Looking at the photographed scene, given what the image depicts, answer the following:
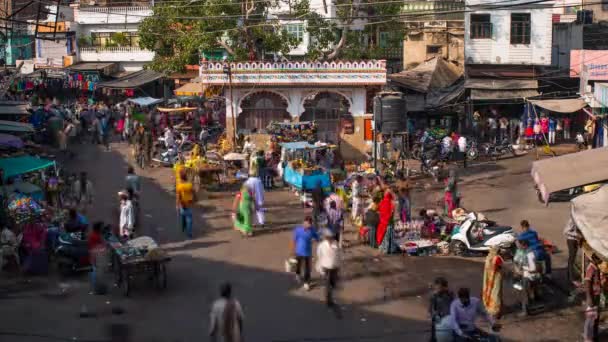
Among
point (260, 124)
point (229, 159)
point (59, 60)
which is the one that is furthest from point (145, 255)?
point (59, 60)

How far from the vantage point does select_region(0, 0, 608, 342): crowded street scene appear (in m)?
12.8

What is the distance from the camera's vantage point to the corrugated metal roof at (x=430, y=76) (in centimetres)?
3616

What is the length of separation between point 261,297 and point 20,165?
8324mm

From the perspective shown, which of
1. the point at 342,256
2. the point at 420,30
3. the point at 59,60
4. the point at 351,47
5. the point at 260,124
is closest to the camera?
the point at 342,256

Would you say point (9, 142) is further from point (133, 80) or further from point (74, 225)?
point (133, 80)

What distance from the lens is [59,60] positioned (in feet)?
165

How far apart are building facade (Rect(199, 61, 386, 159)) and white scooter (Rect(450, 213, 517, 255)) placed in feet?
43.4

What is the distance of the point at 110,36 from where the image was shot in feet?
163

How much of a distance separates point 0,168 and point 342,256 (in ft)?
25.5

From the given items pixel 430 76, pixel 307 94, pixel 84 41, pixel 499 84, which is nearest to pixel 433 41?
pixel 430 76

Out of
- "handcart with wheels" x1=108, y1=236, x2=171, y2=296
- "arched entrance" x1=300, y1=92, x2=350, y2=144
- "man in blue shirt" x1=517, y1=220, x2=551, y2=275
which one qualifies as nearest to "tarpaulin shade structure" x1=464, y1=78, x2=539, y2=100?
"arched entrance" x1=300, y1=92, x2=350, y2=144

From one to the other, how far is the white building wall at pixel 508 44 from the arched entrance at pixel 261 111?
9240 millimetres

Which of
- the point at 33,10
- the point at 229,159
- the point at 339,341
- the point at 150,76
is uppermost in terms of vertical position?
the point at 33,10

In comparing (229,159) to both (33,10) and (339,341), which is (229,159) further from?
(33,10)
